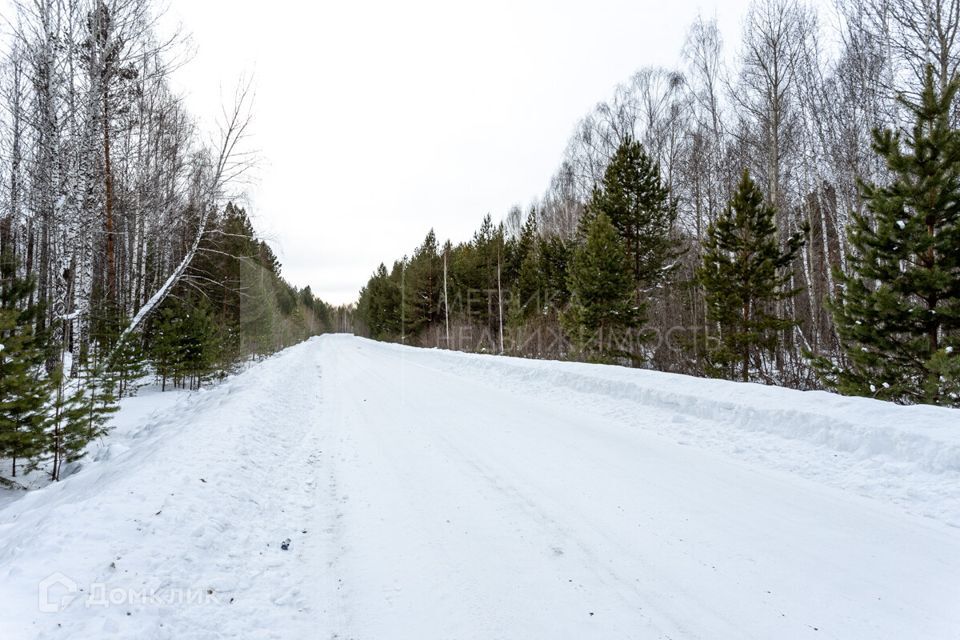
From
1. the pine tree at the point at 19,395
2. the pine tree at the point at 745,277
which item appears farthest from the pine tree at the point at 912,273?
the pine tree at the point at 19,395

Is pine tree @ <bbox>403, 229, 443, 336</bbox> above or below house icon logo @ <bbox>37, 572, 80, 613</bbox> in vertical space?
above

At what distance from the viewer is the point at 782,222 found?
20359mm

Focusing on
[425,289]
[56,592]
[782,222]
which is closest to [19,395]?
[56,592]

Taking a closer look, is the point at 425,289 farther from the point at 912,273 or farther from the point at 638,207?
the point at 912,273

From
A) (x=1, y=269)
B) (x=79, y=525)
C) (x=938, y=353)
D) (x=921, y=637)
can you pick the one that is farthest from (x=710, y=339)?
(x=1, y=269)

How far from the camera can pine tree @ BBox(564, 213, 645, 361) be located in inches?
675

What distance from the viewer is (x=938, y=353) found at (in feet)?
22.1

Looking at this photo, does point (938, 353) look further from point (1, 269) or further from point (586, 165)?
point (586, 165)

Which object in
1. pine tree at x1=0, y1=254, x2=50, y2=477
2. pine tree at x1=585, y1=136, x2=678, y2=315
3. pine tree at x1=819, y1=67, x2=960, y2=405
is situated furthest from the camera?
pine tree at x1=585, y1=136, x2=678, y2=315

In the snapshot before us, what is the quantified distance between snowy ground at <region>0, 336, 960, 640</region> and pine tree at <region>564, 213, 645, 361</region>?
10.8 meters

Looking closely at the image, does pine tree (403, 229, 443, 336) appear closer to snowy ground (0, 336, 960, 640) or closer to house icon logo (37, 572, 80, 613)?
snowy ground (0, 336, 960, 640)

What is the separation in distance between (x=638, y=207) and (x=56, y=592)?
67.6 ft

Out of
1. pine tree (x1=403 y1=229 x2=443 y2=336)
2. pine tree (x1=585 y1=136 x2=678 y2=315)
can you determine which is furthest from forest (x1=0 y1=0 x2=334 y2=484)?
pine tree (x1=403 y1=229 x2=443 y2=336)

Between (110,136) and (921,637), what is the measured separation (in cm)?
1567
